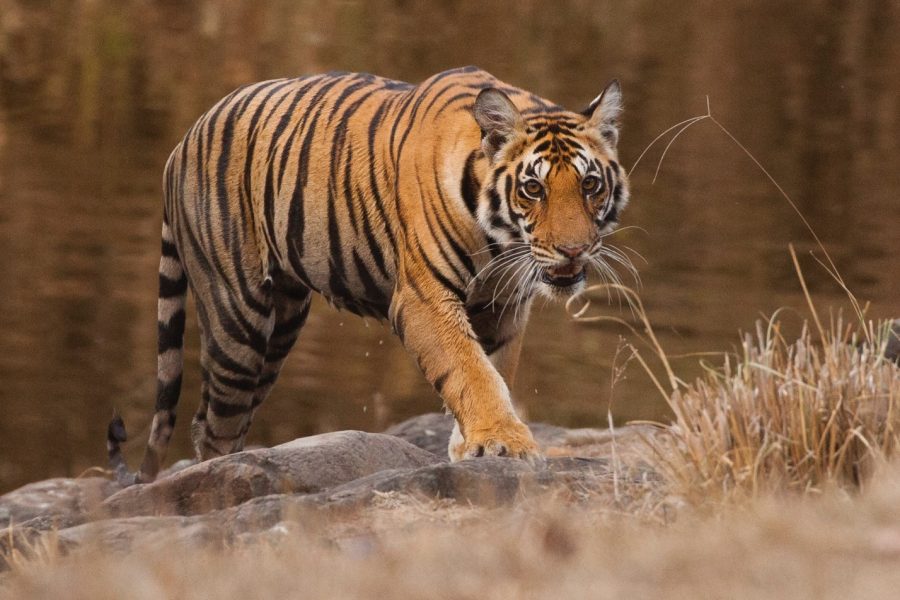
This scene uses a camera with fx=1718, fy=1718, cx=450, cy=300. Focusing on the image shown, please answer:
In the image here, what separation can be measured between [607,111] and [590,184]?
0.33m

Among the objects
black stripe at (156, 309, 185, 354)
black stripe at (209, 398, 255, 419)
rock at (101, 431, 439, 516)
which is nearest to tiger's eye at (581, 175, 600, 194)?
rock at (101, 431, 439, 516)

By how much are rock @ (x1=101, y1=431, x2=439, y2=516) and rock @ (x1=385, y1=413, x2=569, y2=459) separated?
2.99 meters

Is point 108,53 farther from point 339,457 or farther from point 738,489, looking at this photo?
point 738,489

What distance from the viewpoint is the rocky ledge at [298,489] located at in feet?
13.5

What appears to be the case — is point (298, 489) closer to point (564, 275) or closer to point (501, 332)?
point (564, 275)

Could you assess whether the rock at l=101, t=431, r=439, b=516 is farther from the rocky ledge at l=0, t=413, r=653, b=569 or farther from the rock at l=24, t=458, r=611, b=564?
the rock at l=24, t=458, r=611, b=564

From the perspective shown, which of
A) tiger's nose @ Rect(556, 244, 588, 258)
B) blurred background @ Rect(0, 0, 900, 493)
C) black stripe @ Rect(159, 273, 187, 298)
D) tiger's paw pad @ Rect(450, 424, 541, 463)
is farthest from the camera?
blurred background @ Rect(0, 0, 900, 493)

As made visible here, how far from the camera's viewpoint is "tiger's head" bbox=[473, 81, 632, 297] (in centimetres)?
519

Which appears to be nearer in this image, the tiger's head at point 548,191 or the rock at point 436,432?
the tiger's head at point 548,191

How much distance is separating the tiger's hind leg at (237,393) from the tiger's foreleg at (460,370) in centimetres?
125

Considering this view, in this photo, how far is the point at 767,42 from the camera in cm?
2284

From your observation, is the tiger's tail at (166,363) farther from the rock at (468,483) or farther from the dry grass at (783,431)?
the dry grass at (783,431)

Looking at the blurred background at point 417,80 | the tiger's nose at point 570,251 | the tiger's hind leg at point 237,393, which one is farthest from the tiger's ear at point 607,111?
the tiger's hind leg at point 237,393

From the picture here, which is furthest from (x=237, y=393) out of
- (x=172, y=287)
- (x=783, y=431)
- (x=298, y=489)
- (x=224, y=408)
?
(x=783, y=431)
